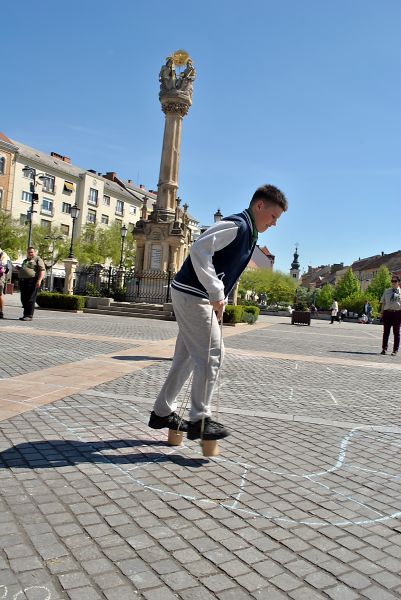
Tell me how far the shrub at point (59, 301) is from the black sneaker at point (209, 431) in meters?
18.6

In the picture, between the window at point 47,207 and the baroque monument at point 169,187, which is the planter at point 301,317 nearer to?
the baroque monument at point 169,187

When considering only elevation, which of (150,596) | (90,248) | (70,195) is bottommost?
(150,596)

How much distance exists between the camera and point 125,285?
27859mm

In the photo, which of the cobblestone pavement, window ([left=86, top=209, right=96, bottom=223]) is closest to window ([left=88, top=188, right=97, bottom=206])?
window ([left=86, top=209, right=96, bottom=223])

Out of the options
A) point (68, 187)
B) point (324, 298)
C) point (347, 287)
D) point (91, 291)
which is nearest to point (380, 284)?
point (347, 287)

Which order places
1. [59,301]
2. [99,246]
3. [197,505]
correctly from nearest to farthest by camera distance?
[197,505]
[59,301]
[99,246]

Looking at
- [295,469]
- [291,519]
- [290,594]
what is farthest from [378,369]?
[290,594]

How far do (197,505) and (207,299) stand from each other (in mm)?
1412

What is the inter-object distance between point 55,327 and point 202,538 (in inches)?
457

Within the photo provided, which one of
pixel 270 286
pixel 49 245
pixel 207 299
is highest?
pixel 49 245

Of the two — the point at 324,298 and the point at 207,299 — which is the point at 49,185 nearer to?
the point at 324,298

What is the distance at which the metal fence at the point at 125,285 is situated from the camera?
86.3 ft

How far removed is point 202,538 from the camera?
2.46 m

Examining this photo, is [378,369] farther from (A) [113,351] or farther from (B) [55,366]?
(B) [55,366]
